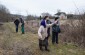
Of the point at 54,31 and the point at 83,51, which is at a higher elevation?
the point at 54,31

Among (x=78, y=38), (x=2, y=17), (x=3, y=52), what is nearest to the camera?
(x=3, y=52)

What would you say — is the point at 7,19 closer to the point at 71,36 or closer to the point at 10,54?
the point at 71,36

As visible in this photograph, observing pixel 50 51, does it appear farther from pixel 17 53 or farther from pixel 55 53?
pixel 17 53

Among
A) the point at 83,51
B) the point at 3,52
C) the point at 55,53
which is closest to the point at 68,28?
the point at 83,51

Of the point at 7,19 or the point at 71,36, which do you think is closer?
the point at 71,36

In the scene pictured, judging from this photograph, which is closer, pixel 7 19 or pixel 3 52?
pixel 3 52

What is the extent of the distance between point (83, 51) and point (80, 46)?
5.24 feet

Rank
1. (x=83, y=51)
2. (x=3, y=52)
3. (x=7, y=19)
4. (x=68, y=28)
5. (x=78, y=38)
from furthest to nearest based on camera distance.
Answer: (x=7, y=19) < (x=68, y=28) < (x=78, y=38) < (x=83, y=51) < (x=3, y=52)

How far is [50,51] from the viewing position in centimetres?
1262

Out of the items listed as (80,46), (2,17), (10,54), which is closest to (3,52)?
(10,54)

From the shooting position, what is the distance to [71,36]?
57.1 feet

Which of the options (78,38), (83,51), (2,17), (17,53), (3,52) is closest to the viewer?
(17,53)

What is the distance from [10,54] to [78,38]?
21.8 feet

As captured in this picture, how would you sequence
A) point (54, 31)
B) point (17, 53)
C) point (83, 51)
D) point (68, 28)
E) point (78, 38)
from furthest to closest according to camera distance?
point (68, 28), point (78, 38), point (54, 31), point (83, 51), point (17, 53)
